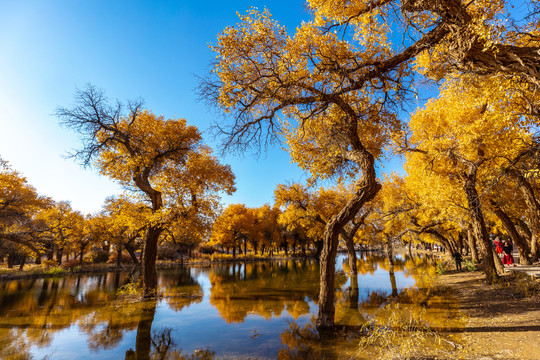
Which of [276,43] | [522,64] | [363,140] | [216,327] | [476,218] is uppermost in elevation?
[276,43]

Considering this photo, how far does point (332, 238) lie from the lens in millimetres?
8844

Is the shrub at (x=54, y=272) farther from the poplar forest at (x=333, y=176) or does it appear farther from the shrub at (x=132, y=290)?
the shrub at (x=132, y=290)

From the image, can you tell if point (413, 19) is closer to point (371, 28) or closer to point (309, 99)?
point (371, 28)

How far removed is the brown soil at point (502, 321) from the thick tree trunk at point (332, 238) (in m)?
3.60

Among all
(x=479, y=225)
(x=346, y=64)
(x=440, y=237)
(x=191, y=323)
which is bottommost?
(x=191, y=323)

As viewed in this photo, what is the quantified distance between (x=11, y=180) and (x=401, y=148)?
31132 millimetres

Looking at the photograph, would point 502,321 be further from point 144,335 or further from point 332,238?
point 144,335

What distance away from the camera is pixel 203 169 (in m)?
15.2

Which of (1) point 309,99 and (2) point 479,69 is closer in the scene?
(2) point 479,69

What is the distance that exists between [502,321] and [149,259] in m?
15.4

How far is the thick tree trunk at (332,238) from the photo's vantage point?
8570 mm

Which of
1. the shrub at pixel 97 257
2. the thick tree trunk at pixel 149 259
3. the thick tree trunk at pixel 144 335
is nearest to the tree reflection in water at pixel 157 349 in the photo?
the thick tree trunk at pixel 144 335

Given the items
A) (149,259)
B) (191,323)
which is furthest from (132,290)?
(191,323)

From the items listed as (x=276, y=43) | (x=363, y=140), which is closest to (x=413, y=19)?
(x=276, y=43)
